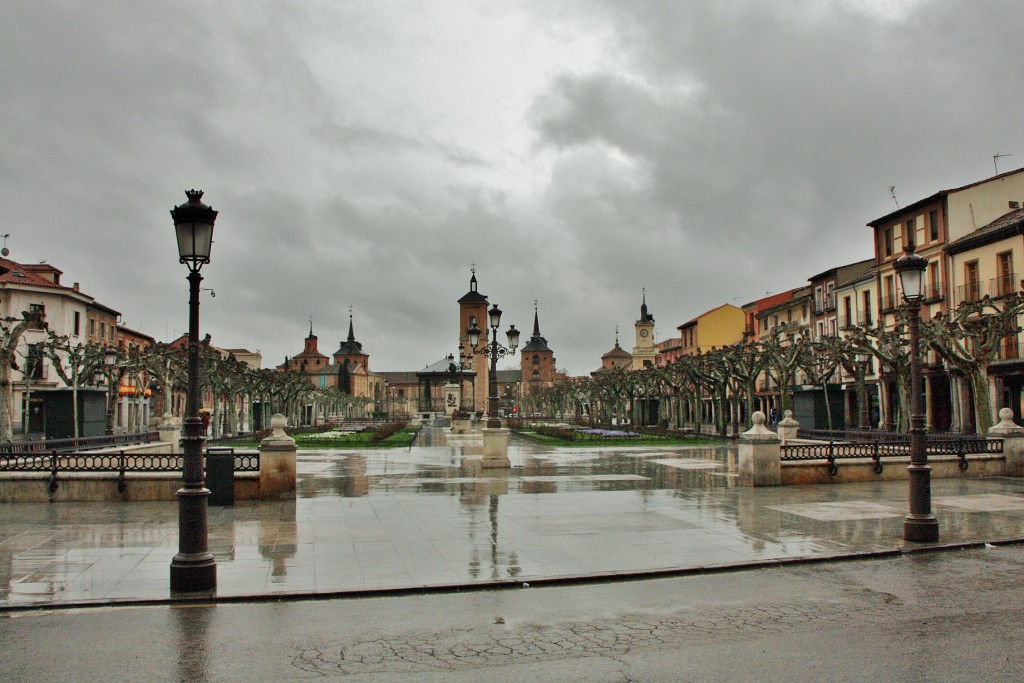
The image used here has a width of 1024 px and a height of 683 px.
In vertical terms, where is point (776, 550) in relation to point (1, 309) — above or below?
below

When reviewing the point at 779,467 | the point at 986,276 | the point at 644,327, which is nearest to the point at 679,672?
the point at 779,467

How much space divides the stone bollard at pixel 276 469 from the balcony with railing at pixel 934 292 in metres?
41.5

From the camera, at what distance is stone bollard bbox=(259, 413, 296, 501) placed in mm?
16031

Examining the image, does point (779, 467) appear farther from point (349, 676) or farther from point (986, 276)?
point (986, 276)

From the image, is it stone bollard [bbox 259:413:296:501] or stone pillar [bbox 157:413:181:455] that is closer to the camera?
stone bollard [bbox 259:413:296:501]

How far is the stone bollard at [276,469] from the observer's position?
16.0 metres

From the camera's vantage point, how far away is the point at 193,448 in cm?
908

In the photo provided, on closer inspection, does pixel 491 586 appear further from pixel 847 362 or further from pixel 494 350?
pixel 847 362

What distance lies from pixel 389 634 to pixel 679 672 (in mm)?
2662

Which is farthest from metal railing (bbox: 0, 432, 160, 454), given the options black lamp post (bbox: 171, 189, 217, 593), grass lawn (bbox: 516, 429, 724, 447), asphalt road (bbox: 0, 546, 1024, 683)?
grass lawn (bbox: 516, 429, 724, 447)

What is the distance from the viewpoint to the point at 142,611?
7.96 metres

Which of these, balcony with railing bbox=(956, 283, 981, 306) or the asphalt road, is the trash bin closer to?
the asphalt road

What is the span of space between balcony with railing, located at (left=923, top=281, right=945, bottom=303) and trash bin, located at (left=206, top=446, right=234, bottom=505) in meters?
42.7

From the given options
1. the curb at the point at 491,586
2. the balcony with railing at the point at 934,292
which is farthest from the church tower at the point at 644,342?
the curb at the point at 491,586
